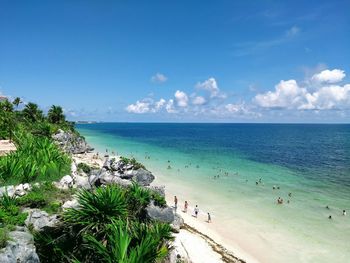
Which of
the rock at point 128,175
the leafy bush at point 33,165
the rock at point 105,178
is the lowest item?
the rock at point 128,175

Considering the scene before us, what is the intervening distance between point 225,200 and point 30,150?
25.1 meters

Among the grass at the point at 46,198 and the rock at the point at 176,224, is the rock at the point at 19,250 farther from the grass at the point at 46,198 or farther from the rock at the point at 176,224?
the rock at the point at 176,224

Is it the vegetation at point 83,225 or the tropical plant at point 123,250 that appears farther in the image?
the vegetation at point 83,225

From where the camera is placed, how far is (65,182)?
18969 millimetres

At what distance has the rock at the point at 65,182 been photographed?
61.1 feet

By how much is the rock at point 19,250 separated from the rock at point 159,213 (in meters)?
9.84

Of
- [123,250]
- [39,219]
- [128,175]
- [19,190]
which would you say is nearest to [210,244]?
[128,175]

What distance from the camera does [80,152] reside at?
69.9 meters

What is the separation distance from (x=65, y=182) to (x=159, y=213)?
7215 mm

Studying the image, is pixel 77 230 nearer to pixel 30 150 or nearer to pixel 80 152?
pixel 30 150

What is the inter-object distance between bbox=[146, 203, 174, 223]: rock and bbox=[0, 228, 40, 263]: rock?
9.84 metres

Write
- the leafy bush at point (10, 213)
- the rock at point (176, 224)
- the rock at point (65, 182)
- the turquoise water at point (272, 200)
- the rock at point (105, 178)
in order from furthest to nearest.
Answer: the rock at point (105, 178), the turquoise water at point (272, 200), the rock at point (176, 224), the rock at point (65, 182), the leafy bush at point (10, 213)

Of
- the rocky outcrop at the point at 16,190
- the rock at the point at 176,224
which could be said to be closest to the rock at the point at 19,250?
the rocky outcrop at the point at 16,190

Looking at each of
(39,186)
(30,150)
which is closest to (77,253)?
(39,186)
